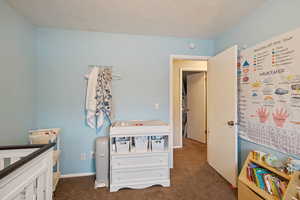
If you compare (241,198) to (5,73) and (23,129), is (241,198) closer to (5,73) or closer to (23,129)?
(23,129)

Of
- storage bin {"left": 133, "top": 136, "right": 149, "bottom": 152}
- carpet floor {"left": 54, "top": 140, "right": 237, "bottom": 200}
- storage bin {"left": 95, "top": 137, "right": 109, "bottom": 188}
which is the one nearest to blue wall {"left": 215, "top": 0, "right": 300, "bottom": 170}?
carpet floor {"left": 54, "top": 140, "right": 237, "bottom": 200}

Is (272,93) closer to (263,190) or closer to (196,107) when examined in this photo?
(263,190)

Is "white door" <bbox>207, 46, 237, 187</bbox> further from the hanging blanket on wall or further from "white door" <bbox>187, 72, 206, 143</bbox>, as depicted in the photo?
the hanging blanket on wall

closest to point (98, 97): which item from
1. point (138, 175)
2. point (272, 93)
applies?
point (138, 175)

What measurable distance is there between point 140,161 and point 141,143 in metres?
0.24

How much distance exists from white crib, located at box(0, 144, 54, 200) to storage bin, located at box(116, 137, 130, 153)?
84cm

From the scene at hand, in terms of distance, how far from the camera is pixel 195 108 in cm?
414

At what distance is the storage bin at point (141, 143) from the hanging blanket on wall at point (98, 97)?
2.16 ft

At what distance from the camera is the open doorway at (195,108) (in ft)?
12.7

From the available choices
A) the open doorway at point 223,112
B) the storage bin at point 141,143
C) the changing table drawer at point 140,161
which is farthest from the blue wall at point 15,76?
the open doorway at point 223,112

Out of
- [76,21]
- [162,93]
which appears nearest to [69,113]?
[76,21]

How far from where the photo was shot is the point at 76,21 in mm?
2021

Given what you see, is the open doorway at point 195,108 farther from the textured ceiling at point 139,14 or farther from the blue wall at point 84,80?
the textured ceiling at point 139,14

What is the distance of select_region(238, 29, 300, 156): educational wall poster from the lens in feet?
4.42
